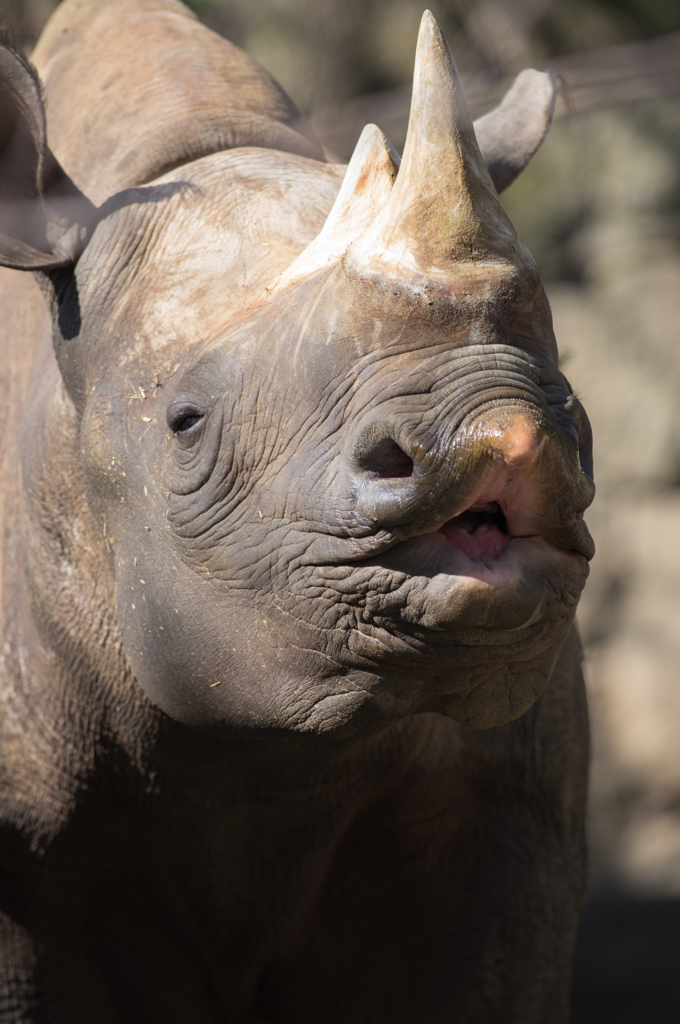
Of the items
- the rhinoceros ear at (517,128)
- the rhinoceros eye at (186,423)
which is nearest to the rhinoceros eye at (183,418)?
the rhinoceros eye at (186,423)

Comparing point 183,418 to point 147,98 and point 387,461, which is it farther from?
point 147,98

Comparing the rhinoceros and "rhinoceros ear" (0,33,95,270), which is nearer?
the rhinoceros

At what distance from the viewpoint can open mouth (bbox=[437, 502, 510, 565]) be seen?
174 centimetres

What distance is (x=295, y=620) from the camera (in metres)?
1.95

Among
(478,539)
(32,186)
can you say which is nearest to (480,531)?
(478,539)

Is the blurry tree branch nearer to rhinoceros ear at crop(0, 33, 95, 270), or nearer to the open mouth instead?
rhinoceros ear at crop(0, 33, 95, 270)

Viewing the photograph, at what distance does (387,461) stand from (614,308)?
512 cm

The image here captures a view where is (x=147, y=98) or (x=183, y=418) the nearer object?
(x=183, y=418)

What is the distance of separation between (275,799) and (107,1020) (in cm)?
77

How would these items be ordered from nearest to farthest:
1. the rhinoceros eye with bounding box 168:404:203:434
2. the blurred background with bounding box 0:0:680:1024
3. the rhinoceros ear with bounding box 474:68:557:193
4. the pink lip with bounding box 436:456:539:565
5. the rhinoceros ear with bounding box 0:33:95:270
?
the pink lip with bounding box 436:456:539:565
the rhinoceros eye with bounding box 168:404:203:434
the rhinoceros ear with bounding box 0:33:95:270
the rhinoceros ear with bounding box 474:68:557:193
the blurred background with bounding box 0:0:680:1024

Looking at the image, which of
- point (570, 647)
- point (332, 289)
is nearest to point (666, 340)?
point (570, 647)

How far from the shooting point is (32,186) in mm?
2512

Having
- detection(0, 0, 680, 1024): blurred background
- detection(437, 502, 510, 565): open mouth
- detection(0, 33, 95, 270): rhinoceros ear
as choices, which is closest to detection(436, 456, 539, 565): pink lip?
detection(437, 502, 510, 565): open mouth

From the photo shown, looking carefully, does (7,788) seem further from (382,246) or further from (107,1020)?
(382,246)
